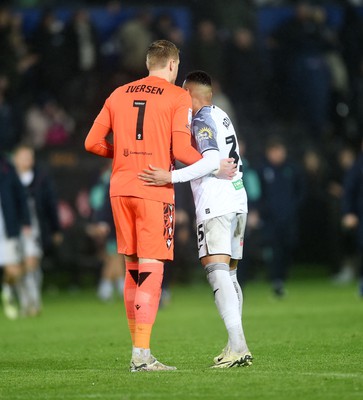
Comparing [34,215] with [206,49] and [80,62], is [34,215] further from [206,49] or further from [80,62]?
[206,49]

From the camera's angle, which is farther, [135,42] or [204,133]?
[135,42]

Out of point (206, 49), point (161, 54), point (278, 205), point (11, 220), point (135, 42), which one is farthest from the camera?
point (206, 49)

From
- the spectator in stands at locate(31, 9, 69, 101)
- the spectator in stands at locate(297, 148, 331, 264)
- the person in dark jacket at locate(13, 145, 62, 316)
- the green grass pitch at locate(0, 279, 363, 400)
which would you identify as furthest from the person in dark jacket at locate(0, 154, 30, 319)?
the spectator in stands at locate(297, 148, 331, 264)

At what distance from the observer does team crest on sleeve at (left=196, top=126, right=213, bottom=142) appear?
9.75 meters

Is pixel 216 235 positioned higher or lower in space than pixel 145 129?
lower

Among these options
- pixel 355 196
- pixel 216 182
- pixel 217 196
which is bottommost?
pixel 355 196

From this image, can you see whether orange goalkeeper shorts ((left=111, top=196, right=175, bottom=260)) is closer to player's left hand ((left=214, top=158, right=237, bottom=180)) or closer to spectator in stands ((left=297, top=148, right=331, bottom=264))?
player's left hand ((left=214, top=158, right=237, bottom=180))

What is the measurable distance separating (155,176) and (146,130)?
378 millimetres

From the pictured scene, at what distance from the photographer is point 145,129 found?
380 inches

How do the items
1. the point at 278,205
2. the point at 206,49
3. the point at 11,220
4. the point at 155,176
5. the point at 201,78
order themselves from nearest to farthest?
the point at 155,176 → the point at 201,78 → the point at 11,220 → the point at 278,205 → the point at 206,49

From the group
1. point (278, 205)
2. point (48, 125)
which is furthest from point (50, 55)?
point (278, 205)

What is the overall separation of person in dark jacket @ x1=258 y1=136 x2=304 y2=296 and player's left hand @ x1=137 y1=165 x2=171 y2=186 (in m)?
10.5

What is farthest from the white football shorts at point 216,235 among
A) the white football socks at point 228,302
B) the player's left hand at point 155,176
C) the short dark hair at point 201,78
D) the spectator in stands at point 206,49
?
the spectator in stands at point 206,49

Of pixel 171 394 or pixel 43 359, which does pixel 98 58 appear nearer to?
pixel 43 359
